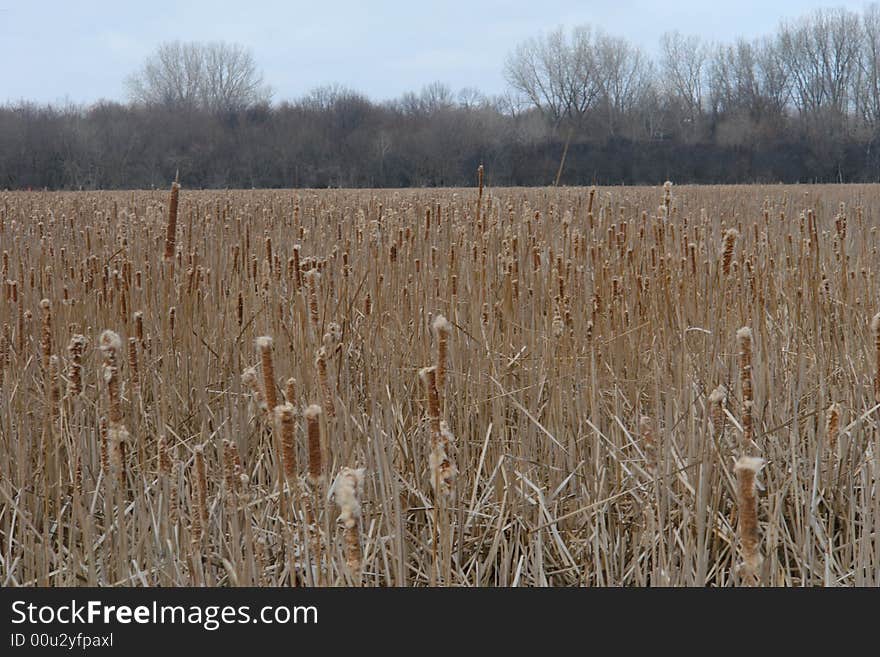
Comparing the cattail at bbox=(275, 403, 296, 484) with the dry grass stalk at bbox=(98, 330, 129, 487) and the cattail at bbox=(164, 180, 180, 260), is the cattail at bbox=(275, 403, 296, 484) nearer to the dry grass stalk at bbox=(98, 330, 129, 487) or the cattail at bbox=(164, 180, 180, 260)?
the dry grass stalk at bbox=(98, 330, 129, 487)

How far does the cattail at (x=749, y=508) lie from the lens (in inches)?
28.3

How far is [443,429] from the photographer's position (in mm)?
985

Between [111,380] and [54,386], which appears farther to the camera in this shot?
[54,386]

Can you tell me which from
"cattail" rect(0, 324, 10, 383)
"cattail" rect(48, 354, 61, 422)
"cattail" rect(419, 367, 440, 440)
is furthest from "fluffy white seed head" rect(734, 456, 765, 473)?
"cattail" rect(0, 324, 10, 383)

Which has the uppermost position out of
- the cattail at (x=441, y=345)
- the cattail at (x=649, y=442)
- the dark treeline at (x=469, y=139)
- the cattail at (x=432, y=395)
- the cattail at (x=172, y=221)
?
the dark treeline at (x=469, y=139)

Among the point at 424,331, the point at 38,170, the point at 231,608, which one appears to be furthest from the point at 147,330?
the point at 38,170

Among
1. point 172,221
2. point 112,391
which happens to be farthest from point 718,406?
point 172,221

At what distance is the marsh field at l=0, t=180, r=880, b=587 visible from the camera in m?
1.25

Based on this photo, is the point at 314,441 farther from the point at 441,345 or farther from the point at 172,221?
the point at 172,221

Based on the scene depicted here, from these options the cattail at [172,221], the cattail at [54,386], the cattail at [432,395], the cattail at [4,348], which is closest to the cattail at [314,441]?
the cattail at [432,395]

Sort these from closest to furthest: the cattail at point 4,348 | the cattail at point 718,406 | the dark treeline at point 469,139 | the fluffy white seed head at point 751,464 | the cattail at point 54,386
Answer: the fluffy white seed head at point 751,464, the cattail at point 718,406, the cattail at point 54,386, the cattail at point 4,348, the dark treeline at point 469,139

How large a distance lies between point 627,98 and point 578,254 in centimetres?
3379

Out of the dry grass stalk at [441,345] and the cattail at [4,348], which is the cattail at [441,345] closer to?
the dry grass stalk at [441,345]

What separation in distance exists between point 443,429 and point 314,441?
0.22 meters
